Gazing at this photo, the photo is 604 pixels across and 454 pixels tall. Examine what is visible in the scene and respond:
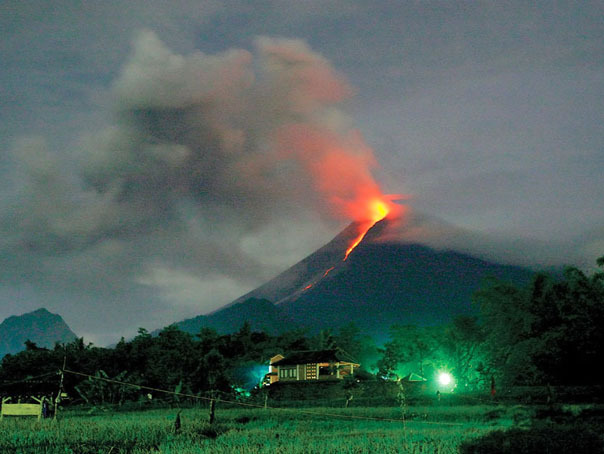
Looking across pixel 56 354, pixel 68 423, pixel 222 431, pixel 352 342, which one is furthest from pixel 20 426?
pixel 352 342

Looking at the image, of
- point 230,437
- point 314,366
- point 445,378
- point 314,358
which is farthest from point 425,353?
point 230,437

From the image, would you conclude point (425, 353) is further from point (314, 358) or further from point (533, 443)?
point (533, 443)

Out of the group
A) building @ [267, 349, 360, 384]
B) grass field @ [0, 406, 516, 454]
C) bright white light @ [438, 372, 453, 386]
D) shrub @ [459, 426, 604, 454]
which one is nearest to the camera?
grass field @ [0, 406, 516, 454]

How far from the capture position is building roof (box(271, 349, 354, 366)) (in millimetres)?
73938

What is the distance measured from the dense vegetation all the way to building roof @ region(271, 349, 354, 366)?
12.4 feet

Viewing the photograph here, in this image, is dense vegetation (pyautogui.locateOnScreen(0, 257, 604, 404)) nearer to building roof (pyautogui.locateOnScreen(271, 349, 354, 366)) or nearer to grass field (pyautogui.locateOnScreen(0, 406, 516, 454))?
building roof (pyautogui.locateOnScreen(271, 349, 354, 366))

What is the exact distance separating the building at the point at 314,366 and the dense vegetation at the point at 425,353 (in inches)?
133

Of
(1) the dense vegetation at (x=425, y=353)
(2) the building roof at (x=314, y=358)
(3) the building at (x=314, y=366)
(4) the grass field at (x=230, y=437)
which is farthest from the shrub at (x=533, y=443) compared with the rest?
(2) the building roof at (x=314, y=358)

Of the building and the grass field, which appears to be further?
the building

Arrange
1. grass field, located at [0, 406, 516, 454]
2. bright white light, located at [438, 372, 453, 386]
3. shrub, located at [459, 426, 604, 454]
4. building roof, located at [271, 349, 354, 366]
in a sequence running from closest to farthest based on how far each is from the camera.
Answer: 1. grass field, located at [0, 406, 516, 454]
2. shrub, located at [459, 426, 604, 454]
3. bright white light, located at [438, 372, 453, 386]
4. building roof, located at [271, 349, 354, 366]

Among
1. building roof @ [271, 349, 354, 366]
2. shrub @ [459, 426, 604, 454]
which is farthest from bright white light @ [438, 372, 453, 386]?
shrub @ [459, 426, 604, 454]

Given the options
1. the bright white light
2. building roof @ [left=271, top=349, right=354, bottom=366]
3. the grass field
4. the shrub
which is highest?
building roof @ [left=271, top=349, right=354, bottom=366]

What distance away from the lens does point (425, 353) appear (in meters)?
80.2

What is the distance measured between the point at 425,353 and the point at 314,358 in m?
15.6
